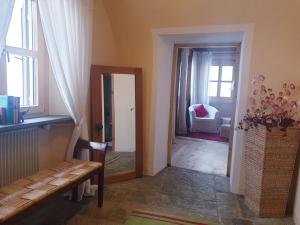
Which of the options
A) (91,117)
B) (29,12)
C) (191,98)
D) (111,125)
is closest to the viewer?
(29,12)

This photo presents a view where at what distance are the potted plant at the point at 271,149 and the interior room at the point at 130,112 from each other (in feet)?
0.04

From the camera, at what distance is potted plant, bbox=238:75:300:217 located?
2.22m

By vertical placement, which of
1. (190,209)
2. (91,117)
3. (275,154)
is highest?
(91,117)

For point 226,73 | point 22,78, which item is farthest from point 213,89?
point 22,78

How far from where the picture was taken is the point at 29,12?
7.09 ft

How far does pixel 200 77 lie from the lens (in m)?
6.75

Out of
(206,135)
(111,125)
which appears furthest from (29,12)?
(206,135)

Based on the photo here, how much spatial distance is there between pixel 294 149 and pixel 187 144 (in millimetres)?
3039

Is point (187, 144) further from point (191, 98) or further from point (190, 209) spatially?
point (190, 209)

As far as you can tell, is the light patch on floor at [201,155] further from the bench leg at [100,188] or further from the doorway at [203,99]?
the bench leg at [100,188]

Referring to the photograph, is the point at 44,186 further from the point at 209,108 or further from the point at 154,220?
the point at 209,108

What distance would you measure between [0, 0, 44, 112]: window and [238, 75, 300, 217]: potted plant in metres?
2.29

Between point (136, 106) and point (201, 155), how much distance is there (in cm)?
198

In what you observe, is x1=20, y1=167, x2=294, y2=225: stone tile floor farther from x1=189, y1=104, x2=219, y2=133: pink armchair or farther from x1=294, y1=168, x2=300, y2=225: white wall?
x1=189, y1=104, x2=219, y2=133: pink armchair
